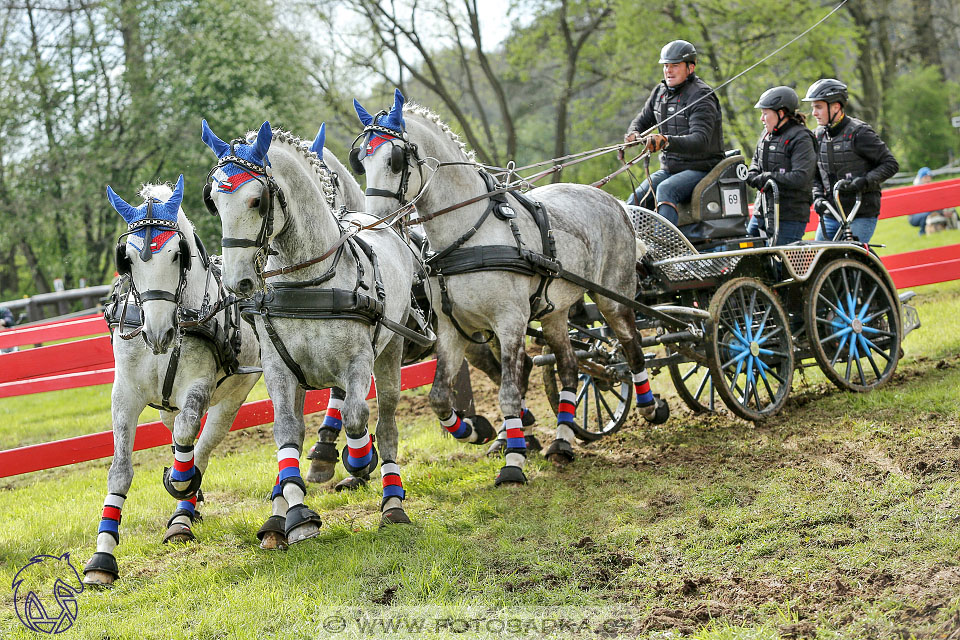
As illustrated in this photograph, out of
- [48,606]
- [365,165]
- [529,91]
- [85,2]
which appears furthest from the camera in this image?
[529,91]

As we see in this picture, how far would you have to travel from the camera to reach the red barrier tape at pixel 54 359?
691 centimetres

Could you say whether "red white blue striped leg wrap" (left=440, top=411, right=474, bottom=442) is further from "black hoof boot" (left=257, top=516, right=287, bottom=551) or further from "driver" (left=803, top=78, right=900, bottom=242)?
"driver" (left=803, top=78, right=900, bottom=242)

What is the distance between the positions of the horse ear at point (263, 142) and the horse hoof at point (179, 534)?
8.08ft

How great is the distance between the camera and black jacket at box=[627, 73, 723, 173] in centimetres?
716

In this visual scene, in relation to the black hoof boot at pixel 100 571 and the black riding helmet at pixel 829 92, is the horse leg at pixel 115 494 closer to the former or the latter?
the black hoof boot at pixel 100 571

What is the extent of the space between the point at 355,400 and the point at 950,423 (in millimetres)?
3886

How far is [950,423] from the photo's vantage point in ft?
19.4

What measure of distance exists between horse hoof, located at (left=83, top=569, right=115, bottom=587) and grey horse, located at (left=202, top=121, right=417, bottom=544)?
2.68 ft

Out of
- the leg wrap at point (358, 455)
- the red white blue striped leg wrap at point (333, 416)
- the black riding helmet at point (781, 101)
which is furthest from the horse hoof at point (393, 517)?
the black riding helmet at point (781, 101)

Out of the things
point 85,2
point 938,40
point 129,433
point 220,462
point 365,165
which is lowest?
point 220,462

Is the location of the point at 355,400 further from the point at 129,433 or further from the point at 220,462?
the point at 220,462

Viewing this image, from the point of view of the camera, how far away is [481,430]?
717 cm

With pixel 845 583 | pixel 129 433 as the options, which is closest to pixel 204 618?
pixel 129 433

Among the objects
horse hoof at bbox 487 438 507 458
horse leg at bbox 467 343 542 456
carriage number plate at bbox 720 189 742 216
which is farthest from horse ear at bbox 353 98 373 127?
carriage number plate at bbox 720 189 742 216
